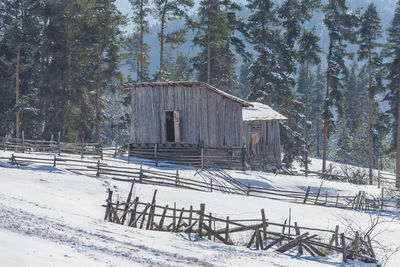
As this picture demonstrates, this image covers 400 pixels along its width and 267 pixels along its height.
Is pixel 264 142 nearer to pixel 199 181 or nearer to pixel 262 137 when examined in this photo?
pixel 262 137

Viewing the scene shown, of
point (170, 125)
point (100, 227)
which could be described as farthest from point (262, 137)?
point (100, 227)

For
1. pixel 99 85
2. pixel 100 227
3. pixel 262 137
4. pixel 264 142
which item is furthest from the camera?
pixel 99 85

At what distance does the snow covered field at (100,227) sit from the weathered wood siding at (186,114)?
7538 millimetres

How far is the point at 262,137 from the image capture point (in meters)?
37.0

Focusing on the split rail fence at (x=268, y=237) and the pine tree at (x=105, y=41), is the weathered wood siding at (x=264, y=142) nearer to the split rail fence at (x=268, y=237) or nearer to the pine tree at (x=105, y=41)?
the pine tree at (x=105, y=41)

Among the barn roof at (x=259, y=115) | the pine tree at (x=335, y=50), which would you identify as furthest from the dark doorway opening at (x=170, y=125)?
the pine tree at (x=335, y=50)

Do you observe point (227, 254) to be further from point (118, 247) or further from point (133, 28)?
point (133, 28)

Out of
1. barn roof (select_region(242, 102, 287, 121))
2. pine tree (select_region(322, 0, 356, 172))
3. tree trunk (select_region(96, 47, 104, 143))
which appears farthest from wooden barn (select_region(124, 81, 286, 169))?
pine tree (select_region(322, 0, 356, 172))

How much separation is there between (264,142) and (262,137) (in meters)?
0.50

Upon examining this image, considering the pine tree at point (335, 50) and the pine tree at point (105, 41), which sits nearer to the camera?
the pine tree at point (105, 41)

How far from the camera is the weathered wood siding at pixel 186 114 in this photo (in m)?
28.7

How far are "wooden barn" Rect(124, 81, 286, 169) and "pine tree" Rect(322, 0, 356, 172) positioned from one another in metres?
15.1

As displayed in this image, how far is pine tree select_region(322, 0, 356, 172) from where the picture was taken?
1670 inches

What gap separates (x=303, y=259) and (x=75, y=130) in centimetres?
2678
